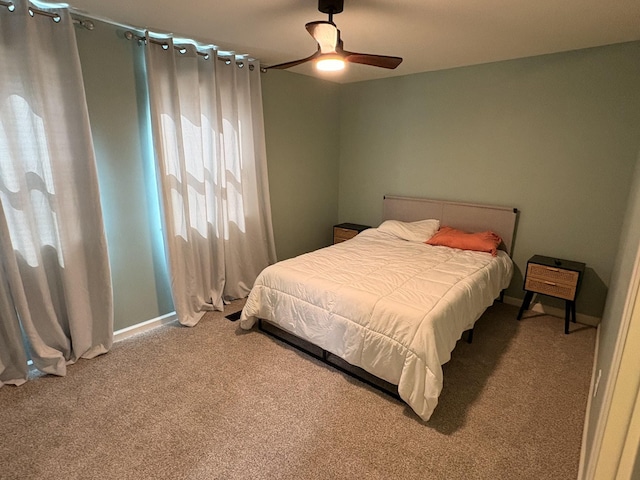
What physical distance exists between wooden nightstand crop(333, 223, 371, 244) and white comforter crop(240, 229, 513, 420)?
1014mm

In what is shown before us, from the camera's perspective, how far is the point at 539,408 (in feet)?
6.86

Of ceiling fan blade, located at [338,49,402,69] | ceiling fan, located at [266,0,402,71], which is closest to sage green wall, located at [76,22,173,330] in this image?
ceiling fan, located at [266,0,402,71]

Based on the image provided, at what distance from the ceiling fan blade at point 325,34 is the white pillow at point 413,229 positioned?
2.17m

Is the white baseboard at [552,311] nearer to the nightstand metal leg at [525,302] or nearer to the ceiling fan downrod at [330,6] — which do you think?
the nightstand metal leg at [525,302]

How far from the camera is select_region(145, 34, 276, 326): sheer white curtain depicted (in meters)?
2.80

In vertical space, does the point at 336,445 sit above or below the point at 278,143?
below

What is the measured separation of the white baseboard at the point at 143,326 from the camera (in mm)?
2859

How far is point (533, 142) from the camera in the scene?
320cm

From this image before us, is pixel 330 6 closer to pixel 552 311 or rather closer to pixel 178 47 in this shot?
pixel 178 47

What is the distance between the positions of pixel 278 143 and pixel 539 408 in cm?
331

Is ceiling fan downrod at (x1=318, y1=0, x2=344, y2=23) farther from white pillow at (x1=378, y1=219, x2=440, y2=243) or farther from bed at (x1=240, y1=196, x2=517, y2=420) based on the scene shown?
white pillow at (x1=378, y1=219, x2=440, y2=243)

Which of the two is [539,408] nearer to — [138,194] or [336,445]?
[336,445]

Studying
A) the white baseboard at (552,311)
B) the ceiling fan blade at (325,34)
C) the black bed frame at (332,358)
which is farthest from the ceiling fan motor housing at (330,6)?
the white baseboard at (552,311)

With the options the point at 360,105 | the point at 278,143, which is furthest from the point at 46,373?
the point at 360,105
